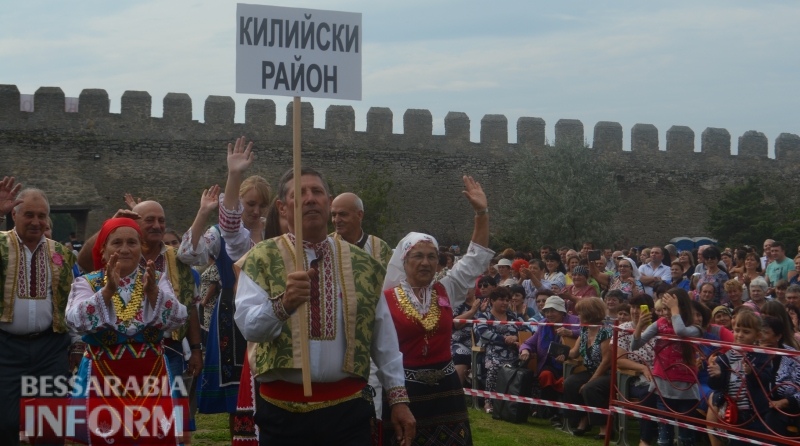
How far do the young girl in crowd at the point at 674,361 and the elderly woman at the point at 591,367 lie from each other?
1.03 meters

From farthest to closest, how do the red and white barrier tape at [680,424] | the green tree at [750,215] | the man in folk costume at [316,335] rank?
the green tree at [750,215] → the red and white barrier tape at [680,424] → the man in folk costume at [316,335]

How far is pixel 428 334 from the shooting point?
19.1 feet

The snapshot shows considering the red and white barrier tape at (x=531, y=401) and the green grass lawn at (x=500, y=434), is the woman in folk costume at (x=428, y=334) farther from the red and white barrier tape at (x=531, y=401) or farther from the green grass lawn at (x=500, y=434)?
the red and white barrier tape at (x=531, y=401)

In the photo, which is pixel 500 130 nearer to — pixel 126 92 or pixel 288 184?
pixel 126 92

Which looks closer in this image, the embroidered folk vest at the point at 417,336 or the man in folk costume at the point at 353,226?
the embroidered folk vest at the point at 417,336

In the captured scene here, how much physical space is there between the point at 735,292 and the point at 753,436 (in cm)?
334

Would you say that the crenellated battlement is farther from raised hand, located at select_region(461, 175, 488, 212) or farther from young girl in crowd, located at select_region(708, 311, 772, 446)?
raised hand, located at select_region(461, 175, 488, 212)

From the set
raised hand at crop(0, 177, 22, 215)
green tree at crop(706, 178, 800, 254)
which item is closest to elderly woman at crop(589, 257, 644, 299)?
raised hand at crop(0, 177, 22, 215)

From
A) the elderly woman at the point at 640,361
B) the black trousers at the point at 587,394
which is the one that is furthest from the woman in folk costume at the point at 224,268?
the black trousers at the point at 587,394

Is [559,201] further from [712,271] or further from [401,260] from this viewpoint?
[401,260]

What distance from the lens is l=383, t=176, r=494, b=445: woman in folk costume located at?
572cm

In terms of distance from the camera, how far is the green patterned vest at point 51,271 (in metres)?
6.54

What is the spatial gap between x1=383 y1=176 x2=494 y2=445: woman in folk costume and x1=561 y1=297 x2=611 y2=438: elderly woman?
3.70m

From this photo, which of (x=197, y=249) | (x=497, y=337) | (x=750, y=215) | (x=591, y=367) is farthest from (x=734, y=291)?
(x=750, y=215)
